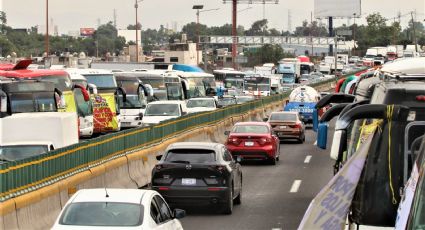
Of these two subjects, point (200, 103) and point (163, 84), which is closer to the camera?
point (200, 103)

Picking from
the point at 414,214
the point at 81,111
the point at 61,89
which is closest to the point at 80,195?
the point at 414,214

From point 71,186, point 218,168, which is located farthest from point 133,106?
point 71,186

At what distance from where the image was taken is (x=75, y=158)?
2120 centimetres

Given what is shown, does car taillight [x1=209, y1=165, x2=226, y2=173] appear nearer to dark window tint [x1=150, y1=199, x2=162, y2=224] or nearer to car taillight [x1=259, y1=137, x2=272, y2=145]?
dark window tint [x1=150, y1=199, x2=162, y2=224]

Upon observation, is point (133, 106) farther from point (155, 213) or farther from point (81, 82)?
point (155, 213)

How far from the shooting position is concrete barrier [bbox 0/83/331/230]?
16.2 metres

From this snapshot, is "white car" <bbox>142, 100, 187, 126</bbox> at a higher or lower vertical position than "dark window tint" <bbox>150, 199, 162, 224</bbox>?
lower

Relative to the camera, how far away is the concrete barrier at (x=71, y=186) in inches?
638

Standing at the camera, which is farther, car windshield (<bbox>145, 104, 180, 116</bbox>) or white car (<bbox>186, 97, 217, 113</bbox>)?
white car (<bbox>186, 97, 217, 113</bbox>)

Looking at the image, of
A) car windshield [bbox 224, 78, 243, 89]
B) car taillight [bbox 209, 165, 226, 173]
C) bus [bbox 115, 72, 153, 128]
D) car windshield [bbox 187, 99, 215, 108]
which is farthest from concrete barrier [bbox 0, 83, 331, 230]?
car windshield [bbox 224, 78, 243, 89]

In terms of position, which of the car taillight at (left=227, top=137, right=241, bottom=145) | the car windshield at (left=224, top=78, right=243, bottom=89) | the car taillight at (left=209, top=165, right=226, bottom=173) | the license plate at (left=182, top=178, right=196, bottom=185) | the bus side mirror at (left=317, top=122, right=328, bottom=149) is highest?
the bus side mirror at (left=317, top=122, right=328, bottom=149)

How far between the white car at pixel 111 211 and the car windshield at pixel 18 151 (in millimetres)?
10351

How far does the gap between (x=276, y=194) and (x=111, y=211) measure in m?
13.4

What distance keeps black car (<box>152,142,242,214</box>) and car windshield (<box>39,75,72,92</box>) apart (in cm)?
1773
